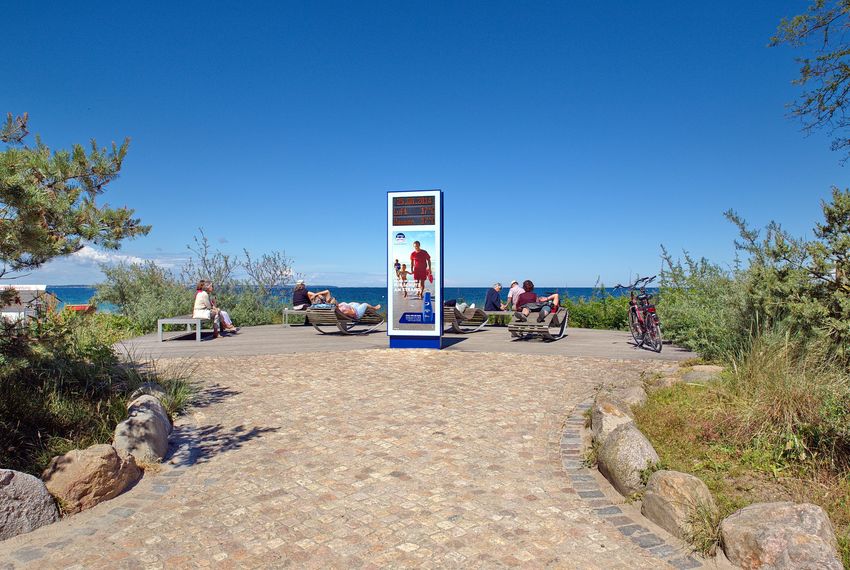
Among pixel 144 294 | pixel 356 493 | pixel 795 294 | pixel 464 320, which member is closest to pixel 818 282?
pixel 795 294

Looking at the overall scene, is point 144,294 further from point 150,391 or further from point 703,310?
point 703,310

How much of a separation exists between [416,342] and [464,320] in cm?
388

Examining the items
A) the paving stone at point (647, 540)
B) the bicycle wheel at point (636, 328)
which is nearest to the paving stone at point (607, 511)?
the paving stone at point (647, 540)

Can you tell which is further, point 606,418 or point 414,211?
point 414,211

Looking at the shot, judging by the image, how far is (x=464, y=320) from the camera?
15.1 meters

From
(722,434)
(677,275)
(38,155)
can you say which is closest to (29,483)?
(38,155)

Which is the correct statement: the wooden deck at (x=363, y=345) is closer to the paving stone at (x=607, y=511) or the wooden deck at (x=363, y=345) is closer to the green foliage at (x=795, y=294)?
the green foliage at (x=795, y=294)

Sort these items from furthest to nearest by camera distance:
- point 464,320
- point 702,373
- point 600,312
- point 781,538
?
1. point 600,312
2. point 464,320
3. point 702,373
4. point 781,538

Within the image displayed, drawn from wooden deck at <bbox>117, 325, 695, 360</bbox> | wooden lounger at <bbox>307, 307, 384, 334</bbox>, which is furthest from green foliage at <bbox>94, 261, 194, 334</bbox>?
wooden lounger at <bbox>307, 307, 384, 334</bbox>

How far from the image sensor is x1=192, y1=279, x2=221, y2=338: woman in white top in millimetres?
13164

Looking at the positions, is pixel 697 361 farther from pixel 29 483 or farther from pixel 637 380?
pixel 29 483

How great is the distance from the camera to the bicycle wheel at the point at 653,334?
10602 mm

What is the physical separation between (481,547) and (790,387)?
10.1 ft

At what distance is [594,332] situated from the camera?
14930mm
